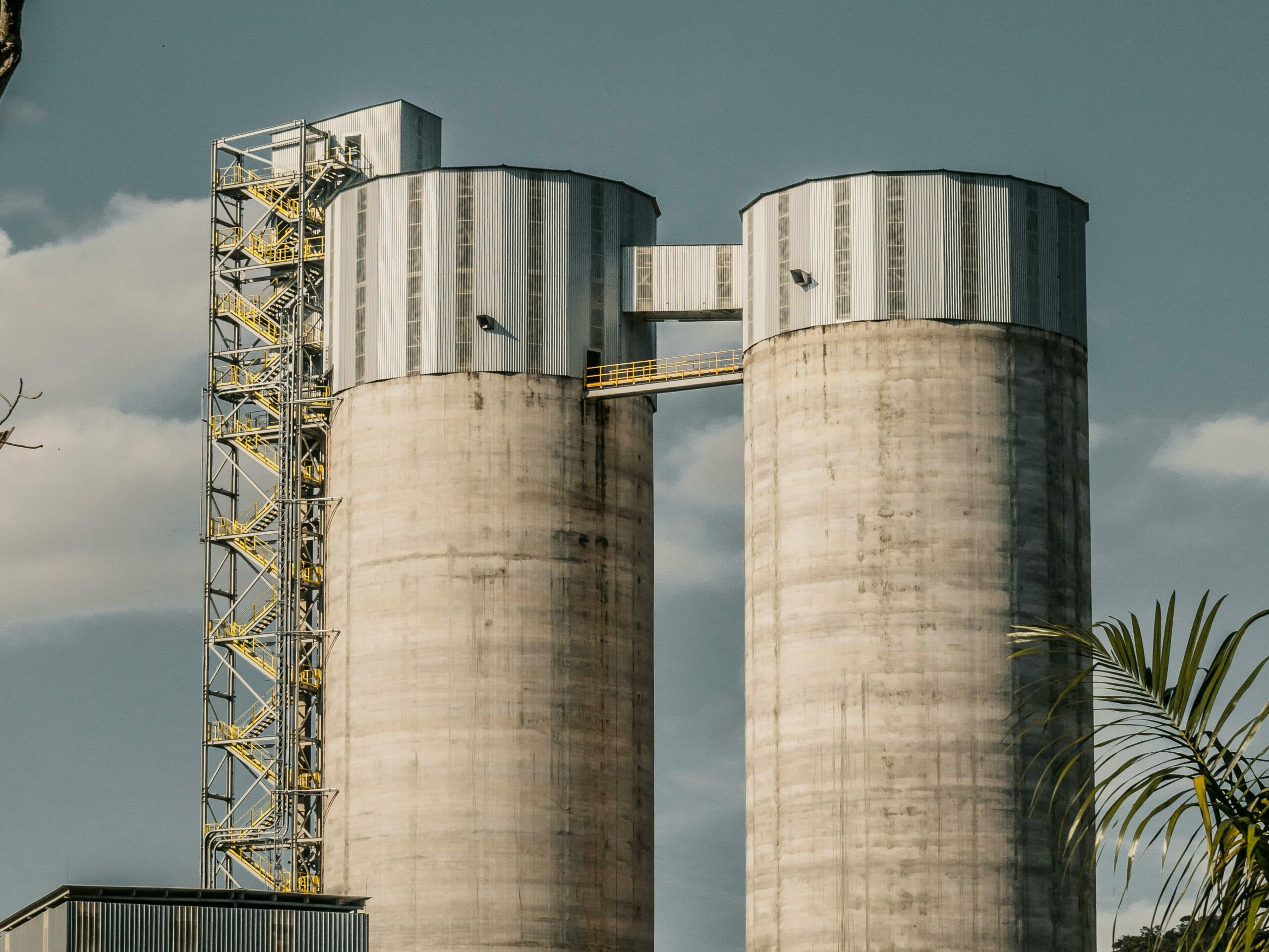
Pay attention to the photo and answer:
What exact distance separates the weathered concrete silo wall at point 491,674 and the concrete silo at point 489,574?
8 cm

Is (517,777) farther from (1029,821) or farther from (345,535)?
(1029,821)

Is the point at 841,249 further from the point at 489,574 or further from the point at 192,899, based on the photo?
the point at 192,899

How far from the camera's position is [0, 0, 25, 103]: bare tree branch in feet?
35.4

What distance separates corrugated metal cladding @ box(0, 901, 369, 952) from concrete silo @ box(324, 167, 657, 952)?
554cm

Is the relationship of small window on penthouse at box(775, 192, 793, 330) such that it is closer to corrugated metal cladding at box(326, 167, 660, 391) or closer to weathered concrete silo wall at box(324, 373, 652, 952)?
corrugated metal cladding at box(326, 167, 660, 391)

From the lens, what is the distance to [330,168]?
8925 cm

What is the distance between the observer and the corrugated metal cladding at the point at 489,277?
3120 inches

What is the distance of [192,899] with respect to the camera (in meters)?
69.1

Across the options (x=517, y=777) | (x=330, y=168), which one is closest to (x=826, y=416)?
(x=517, y=777)

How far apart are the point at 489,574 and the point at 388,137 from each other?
21090 millimetres

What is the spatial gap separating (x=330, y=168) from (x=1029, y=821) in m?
37.5

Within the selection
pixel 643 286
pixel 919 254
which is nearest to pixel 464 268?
pixel 643 286

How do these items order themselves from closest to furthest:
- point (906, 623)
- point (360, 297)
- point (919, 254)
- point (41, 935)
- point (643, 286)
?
point (41, 935)
point (906, 623)
point (919, 254)
point (643, 286)
point (360, 297)

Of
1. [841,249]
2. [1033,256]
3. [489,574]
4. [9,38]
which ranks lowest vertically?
[9,38]
